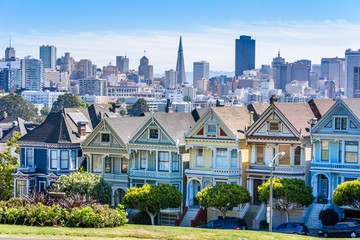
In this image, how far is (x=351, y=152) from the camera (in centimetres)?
5372

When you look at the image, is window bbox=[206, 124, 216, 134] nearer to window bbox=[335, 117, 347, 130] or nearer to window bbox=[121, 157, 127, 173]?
window bbox=[121, 157, 127, 173]

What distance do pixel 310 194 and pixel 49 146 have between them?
23229 mm

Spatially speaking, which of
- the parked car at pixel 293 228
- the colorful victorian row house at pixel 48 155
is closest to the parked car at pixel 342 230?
the parked car at pixel 293 228

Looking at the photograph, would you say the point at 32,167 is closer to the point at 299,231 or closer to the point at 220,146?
the point at 220,146

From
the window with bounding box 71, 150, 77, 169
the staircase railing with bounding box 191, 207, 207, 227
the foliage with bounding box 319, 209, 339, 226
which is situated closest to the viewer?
the foliage with bounding box 319, 209, 339, 226

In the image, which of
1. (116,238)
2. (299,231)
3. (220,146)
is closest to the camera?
(116,238)

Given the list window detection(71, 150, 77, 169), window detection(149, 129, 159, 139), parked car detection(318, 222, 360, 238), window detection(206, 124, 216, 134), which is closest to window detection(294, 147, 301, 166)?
window detection(206, 124, 216, 134)

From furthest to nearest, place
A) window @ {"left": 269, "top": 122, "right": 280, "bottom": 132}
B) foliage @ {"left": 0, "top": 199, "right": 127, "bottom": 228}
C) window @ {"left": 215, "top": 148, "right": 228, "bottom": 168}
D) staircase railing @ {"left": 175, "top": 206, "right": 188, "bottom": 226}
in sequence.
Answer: window @ {"left": 215, "top": 148, "right": 228, "bottom": 168} < staircase railing @ {"left": 175, "top": 206, "right": 188, "bottom": 226} < window @ {"left": 269, "top": 122, "right": 280, "bottom": 132} < foliage @ {"left": 0, "top": 199, "right": 127, "bottom": 228}

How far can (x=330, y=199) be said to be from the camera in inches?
2152

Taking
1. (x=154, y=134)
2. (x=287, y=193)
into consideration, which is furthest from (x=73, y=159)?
(x=287, y=193)

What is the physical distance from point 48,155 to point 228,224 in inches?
735

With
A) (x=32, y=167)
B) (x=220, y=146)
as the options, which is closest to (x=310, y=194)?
(x=220, y=146)

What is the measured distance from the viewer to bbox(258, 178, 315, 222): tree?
174 ft

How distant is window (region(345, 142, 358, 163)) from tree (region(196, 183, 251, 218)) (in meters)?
7.58
